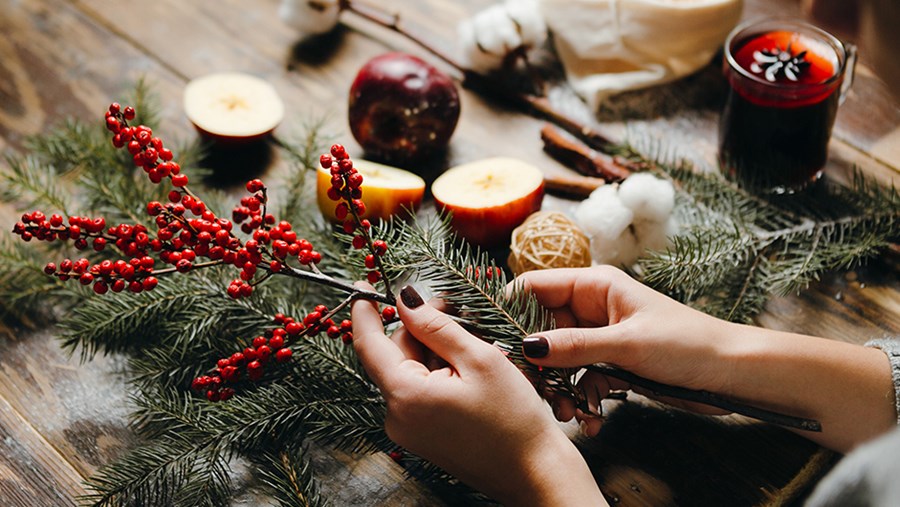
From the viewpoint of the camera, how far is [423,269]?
30.4 inches

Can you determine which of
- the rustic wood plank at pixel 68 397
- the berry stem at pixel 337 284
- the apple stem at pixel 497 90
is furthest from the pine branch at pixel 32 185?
the apple stem at pixel 497 90

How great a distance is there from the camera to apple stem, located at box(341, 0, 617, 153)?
1.12 meters

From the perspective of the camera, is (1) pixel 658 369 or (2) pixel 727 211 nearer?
(1) pixel 658 369

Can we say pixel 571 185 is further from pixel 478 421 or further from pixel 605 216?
pixel 478 421

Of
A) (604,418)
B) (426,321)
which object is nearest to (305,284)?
(426,321)

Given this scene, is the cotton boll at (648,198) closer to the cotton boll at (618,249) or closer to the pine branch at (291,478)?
the cotton boll at (618,249)

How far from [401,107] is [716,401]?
55 cm

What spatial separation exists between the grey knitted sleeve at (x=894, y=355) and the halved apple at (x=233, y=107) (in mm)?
802

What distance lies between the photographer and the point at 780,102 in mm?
936

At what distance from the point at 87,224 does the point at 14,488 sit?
0.29 metres

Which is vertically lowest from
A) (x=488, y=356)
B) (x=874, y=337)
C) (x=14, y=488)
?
(x=14, y=488)

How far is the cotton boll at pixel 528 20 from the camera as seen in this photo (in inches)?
45.7

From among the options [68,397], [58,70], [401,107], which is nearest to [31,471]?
[68,397]

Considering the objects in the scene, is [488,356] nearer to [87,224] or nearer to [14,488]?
[87,224]
